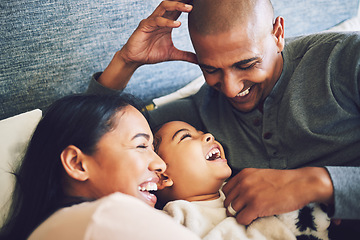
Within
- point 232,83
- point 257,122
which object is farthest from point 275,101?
point 232,83

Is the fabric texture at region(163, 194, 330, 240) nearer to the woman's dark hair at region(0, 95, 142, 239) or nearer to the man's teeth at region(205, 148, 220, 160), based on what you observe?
the man's teeth at region(205, 148, 220, 160)

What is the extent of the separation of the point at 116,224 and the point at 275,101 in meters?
0.91

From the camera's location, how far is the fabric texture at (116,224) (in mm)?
593

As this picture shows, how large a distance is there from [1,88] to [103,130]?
2.16 feet

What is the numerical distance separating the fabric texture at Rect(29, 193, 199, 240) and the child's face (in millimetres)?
499

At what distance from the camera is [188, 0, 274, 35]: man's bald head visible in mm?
1104

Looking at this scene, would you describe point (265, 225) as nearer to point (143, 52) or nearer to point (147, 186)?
point (147, 186)

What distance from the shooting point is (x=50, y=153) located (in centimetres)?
98

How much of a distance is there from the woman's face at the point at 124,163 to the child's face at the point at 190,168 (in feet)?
0.47

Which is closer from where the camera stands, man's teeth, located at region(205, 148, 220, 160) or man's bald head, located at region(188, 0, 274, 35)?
man's bald head, located at region(188, 0, 274, 35)

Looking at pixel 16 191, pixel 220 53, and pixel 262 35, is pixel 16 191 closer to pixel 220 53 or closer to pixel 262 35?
pixel 220 53

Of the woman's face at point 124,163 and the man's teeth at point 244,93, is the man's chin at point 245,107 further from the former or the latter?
the woman's face at point 124,163

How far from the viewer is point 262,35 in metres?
1.17

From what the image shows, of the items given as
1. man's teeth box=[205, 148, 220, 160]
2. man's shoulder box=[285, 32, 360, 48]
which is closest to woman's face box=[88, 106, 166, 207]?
man's teeth box=[205, 148, 220, 160]
